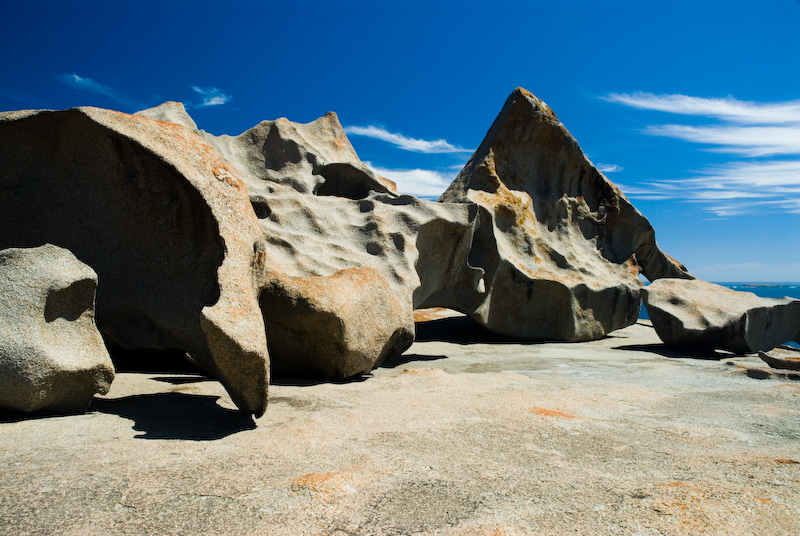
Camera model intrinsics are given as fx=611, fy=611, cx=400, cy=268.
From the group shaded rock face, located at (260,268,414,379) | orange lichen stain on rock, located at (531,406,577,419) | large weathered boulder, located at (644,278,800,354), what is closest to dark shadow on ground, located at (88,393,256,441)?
shaded rock face, located at (260,268,414,379)

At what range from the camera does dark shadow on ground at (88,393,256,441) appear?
2766 mm

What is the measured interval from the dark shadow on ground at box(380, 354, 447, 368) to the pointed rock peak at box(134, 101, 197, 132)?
114 inches

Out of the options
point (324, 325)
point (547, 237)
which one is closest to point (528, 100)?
point (547, 237)

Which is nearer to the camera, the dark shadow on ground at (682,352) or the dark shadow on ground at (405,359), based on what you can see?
the dark shadow on ground at (405,359)

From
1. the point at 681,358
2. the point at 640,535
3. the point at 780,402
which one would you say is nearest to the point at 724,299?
the point at 681,358

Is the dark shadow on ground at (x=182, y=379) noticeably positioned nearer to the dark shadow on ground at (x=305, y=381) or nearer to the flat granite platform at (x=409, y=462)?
the flat granite platform at (x=409, y=462)

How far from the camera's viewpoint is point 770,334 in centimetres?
766

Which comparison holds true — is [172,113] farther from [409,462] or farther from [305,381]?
[409,462]

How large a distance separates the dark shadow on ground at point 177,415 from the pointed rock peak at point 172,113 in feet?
9.97

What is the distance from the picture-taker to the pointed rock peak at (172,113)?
572cm

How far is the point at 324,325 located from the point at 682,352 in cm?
475

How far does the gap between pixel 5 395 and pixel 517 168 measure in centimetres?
714

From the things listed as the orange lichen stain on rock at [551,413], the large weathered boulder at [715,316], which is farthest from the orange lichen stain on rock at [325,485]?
the large weathered boulder at [715,316]

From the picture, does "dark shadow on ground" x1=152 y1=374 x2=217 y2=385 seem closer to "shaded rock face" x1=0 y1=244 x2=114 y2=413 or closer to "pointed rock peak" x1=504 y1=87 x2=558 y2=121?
"shaded rock face" x1=0 y1=244 x2=114 y2=413
